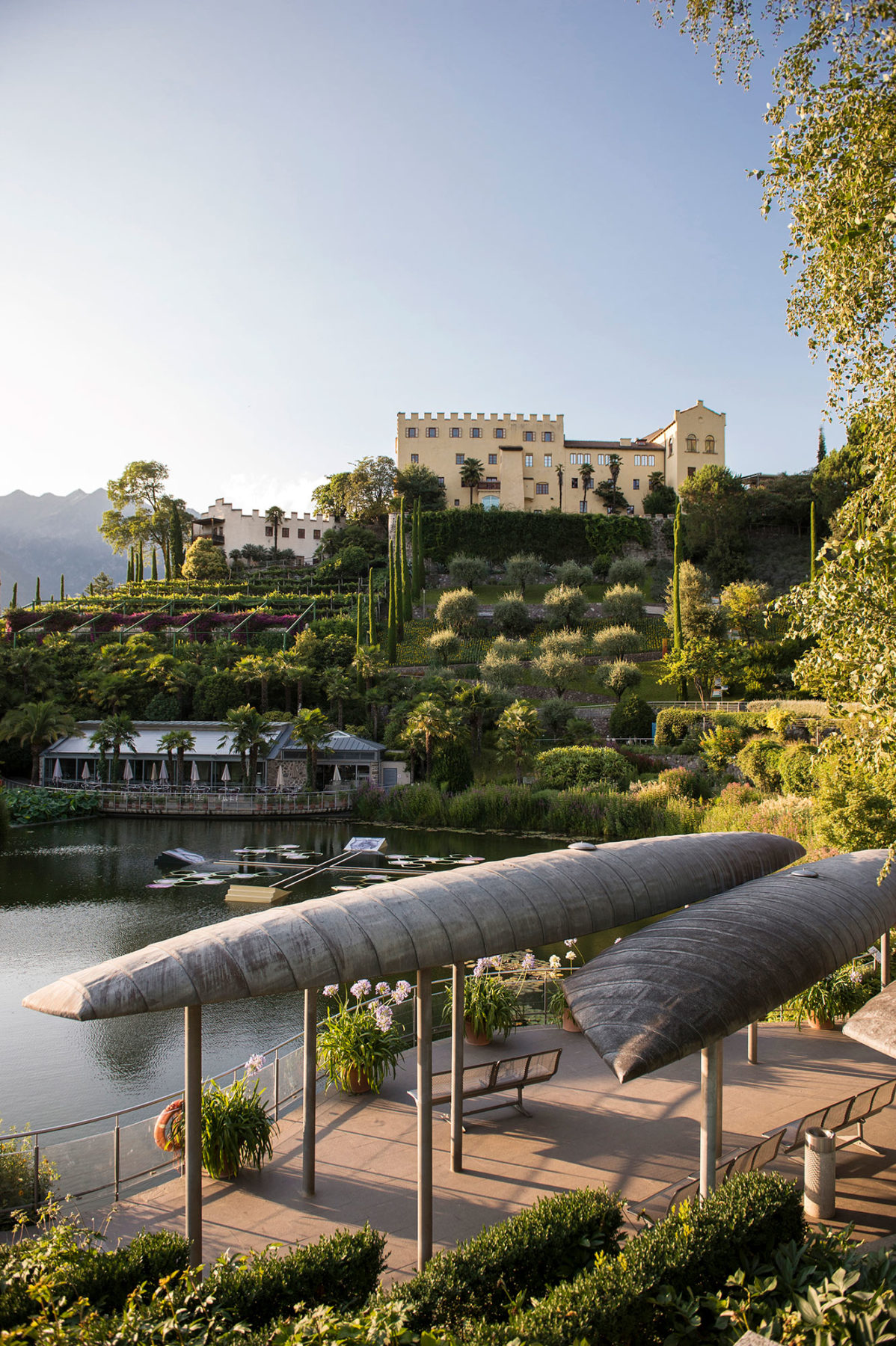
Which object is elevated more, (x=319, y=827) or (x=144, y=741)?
(x=144, y=741)

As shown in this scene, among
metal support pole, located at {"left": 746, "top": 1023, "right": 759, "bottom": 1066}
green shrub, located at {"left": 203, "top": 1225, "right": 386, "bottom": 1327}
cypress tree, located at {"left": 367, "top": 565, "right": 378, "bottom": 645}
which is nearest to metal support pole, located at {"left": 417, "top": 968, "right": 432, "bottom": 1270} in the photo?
green shrub, located at {"left": 203, "top": 1225, "right": 386, "bottom": 1327}

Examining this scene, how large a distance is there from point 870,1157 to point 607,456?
77700 millimetres

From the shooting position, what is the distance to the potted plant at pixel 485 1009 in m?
9.90

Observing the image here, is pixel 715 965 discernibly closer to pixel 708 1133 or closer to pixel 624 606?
pixel 708 1133

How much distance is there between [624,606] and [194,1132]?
5015 cm

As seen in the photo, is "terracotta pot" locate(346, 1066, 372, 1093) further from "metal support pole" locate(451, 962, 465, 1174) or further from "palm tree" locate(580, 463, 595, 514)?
"palm tree" locate(580, 463, 595, 514)

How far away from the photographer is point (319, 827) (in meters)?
31.9

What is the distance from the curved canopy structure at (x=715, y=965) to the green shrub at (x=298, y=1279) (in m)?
1.70

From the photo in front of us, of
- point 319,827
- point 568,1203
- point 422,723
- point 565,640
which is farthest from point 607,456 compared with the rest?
point 568,1203

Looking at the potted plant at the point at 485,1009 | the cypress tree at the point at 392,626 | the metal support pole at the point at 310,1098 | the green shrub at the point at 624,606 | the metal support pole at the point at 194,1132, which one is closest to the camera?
the metal support pole at the point at 194,1132

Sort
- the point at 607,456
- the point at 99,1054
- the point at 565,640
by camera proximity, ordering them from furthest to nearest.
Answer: the point at 607,456 < the point at 565,640 < the point at 99,1054

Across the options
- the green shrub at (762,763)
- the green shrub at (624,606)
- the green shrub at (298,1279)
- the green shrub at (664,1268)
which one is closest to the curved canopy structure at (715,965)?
the green shrub at (664,1268)

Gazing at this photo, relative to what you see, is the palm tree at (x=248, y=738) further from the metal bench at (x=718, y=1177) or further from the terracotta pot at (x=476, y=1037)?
the metal bench at (x=718, y=1177)

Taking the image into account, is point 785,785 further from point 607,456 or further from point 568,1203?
point 607,456
